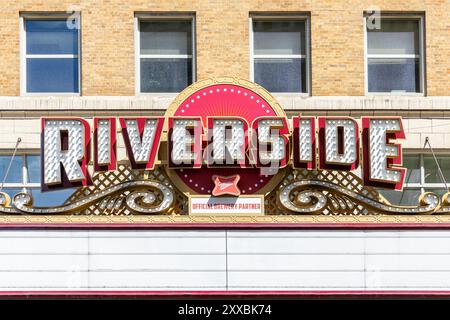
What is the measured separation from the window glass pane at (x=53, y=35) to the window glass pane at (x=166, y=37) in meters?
1.58

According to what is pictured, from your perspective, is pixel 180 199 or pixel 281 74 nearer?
pixel 180 199

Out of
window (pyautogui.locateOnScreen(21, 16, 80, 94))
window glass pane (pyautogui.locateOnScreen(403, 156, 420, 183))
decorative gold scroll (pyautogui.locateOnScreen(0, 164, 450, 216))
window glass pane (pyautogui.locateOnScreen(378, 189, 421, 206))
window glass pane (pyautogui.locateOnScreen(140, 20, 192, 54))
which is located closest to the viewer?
decorative gold scroll (pyautogui.locateOnScreen(0, 164, 450, 216))

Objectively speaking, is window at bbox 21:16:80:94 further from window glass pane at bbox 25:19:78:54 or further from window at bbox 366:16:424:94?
window at bbox 366:16:424:94

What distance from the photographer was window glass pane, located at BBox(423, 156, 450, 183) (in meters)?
28.8

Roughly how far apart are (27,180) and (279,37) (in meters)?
6.56

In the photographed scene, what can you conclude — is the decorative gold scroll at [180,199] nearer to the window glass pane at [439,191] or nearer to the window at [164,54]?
the window glass pane at [439,191]

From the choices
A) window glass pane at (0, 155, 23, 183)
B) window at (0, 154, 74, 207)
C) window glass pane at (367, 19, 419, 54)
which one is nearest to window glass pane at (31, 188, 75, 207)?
window at (0, 154, 74, 207)

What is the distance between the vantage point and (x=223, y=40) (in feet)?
94.5

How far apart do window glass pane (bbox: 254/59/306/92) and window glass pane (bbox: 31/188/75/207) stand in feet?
16.4

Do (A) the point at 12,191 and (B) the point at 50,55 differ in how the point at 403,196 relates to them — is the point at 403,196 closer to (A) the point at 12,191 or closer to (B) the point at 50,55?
(B) the point at 50,55

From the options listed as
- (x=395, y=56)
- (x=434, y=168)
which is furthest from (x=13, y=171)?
A: (x=434, y=168)

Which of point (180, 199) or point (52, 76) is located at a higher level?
point (52, 76)

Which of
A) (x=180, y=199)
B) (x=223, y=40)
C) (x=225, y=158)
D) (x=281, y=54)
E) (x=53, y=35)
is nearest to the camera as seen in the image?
(x=225, y=158)
